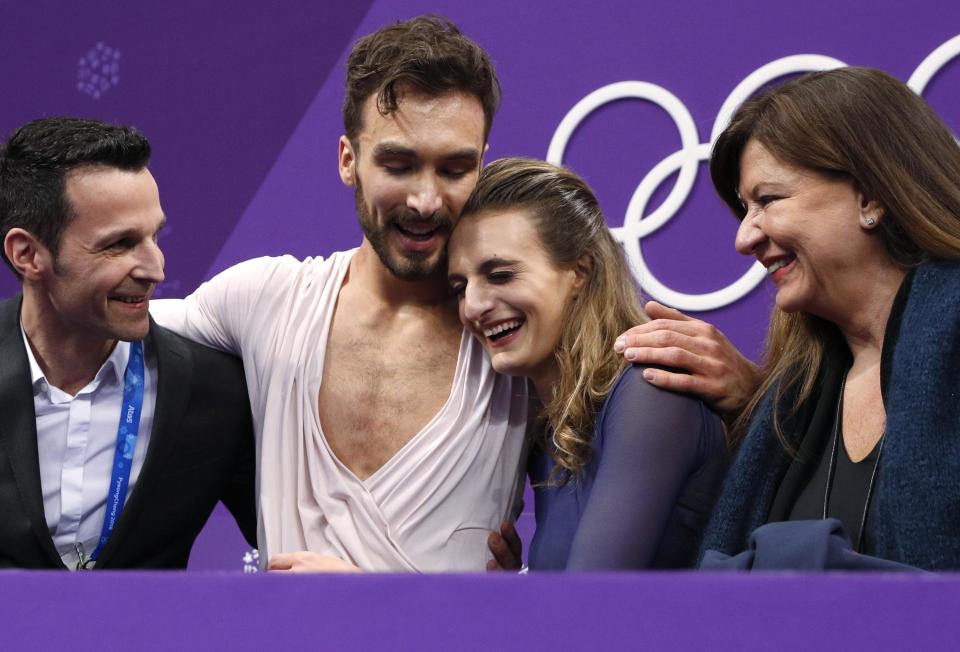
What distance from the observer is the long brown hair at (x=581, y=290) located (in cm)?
187

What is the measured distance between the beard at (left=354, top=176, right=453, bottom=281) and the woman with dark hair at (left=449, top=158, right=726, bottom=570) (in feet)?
0.20

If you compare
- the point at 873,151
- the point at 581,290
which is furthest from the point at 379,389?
the point at 873,151

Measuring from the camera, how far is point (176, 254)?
127 inches

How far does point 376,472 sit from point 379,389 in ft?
0.54

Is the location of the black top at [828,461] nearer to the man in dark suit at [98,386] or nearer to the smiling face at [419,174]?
the smiling face at [419,174]

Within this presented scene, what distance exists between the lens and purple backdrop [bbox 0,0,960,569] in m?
2.74

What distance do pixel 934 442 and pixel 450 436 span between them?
0.87 metres

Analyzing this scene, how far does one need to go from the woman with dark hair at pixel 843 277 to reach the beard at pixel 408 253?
0.55m

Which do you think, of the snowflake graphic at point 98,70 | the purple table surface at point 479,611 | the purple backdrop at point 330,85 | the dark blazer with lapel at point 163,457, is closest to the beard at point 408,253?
the dark blazer with lapel at point 163,457

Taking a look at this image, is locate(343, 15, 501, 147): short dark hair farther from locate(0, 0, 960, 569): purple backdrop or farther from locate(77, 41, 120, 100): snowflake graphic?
locate(77, 41, 120, 100): snowflake graphic

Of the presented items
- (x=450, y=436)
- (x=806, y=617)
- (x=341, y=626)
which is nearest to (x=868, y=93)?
(x=450, y=436)

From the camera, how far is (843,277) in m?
1.75

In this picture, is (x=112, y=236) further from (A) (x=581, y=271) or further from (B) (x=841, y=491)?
(B) (x=841, y=491)

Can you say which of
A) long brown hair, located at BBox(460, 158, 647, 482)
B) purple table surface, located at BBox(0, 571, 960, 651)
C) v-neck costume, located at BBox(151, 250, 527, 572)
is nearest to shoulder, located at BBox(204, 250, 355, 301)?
v-neck costume, located at BBox(151, 250, 527, 572)
